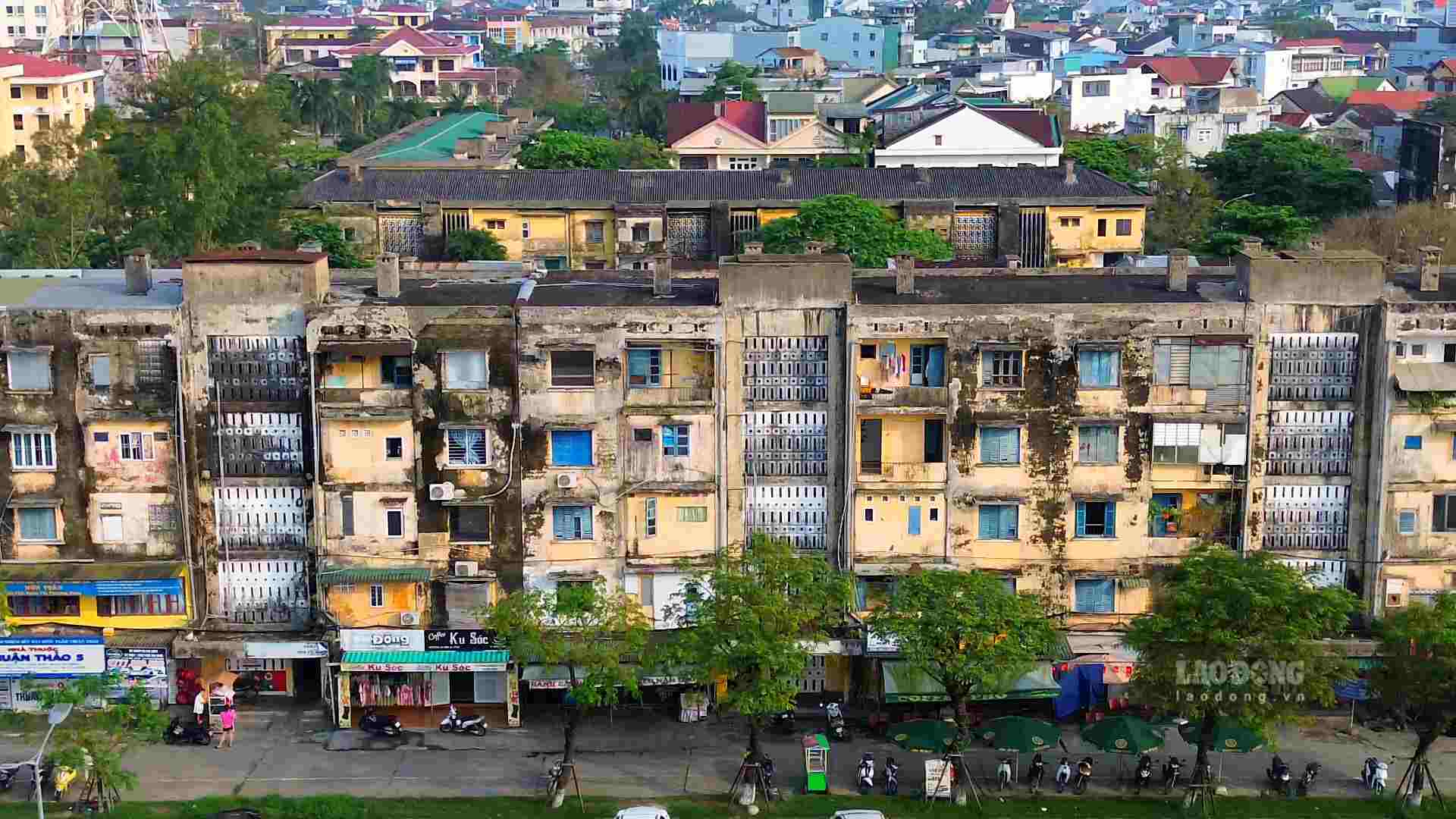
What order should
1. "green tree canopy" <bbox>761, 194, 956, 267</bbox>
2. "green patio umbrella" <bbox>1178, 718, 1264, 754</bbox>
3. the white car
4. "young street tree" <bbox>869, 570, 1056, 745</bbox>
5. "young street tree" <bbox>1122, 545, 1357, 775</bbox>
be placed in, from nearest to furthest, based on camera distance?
the white car
"young street tree" <bbox>1122, 545, 1357, 775</bbox>
"young street tree" <bbox>869, 570, 1056, 745</bbox>
"green patio umbrella" <bbox>1178, 718, 1264, 754</bbox>
"green tree canopy" <bbox>761, 194, 956, 267</bbox>

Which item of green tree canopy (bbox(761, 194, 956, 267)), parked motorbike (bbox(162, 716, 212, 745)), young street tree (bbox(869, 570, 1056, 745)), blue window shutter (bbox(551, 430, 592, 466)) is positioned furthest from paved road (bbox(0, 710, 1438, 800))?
green tree canopy (bbox(761, 194, 956, 267))

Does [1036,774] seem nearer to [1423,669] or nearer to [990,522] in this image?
[990,522]

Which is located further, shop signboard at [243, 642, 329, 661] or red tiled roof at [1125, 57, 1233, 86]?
red tiled roof at [1125, 57, 1233, 86]

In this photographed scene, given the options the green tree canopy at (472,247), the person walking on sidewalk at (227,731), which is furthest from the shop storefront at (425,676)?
the green tree canopy at (472,247)

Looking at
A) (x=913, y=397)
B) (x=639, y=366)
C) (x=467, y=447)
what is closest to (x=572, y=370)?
(x=639, y=366)

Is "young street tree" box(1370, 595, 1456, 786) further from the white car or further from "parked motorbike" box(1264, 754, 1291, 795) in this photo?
the white car
